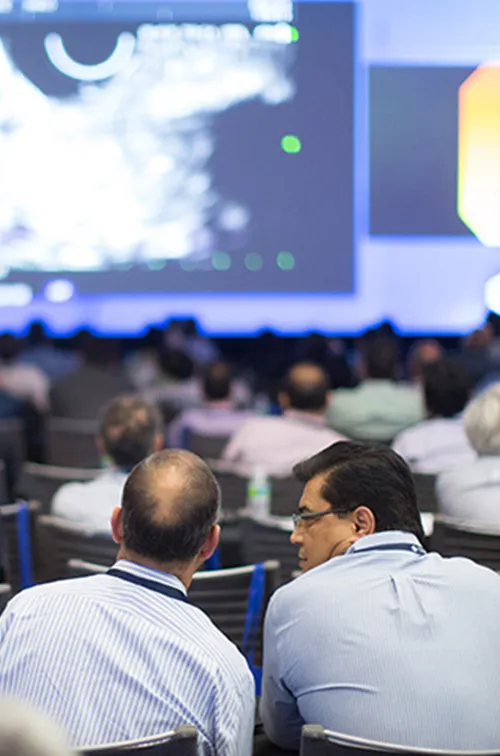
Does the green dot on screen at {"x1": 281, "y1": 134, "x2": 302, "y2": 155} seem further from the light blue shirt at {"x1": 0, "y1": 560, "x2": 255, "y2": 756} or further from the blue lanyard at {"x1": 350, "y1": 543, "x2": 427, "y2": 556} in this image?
the light blue shirt at {"x1": 0, "y1": 560, "x2": 255, "y2": 756}

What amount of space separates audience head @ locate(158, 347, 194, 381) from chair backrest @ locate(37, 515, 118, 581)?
419 centimetres

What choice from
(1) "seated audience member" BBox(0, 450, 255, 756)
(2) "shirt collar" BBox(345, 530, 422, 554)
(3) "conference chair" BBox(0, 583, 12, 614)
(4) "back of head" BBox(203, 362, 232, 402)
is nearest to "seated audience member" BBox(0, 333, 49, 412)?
(4) "back of head" BBox(203, 362, 232, 402)

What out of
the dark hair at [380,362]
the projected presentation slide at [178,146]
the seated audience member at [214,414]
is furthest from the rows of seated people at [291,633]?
the projected presentation slide at [178,146]

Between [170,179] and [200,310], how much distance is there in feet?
4.08

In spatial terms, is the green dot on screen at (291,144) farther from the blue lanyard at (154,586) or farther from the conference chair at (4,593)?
the blue lanyard at (154,586)

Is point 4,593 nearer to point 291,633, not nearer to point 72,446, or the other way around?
point 291,633

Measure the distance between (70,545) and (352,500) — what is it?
3.90ft

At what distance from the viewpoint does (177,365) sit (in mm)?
7566

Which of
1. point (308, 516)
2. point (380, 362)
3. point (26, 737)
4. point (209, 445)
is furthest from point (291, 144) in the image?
point (26, 737)

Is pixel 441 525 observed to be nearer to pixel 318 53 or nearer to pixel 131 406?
pixel 131 406

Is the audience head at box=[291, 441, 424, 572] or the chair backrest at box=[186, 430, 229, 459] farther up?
the audience head at box=[291, 441, 424, 572]

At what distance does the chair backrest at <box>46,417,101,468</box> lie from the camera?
5930 mm

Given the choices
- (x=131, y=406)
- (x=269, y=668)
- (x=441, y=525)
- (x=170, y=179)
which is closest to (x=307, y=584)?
(x=269, y=668)

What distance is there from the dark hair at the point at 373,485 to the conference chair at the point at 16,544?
62.9 inches
